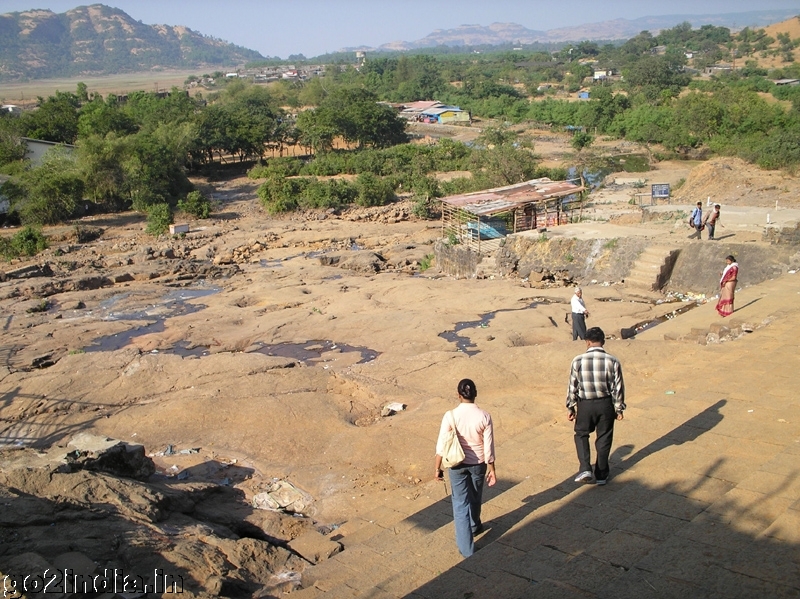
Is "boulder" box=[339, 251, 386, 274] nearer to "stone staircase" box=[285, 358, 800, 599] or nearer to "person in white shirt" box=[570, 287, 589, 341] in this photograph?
"person in white shirt" box=[570, 287, 589, 341]

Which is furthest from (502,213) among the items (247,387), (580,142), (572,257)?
(580,142)

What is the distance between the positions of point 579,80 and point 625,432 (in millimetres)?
94959

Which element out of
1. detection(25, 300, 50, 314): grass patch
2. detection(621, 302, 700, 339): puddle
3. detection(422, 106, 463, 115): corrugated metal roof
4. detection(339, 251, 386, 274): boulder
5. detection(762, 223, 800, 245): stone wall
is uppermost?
detection(422, 106, 463, 115): corrugated metal roof

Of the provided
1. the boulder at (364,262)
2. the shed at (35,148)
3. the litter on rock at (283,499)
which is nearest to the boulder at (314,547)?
the litter on rock at (283,499)

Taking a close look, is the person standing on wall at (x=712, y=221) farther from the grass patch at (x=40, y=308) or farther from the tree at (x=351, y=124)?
the tree at (x=351, y=124)

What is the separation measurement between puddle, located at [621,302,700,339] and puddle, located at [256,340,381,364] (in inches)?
187

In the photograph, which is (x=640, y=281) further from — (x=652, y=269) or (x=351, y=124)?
(x=351, y=124)

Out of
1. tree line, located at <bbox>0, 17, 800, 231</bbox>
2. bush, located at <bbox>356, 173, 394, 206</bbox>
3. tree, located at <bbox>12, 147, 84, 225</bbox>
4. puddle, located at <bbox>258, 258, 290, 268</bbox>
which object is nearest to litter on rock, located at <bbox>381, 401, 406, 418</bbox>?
puddle, located at <bbox>258, 258, 290, 268</bbox>

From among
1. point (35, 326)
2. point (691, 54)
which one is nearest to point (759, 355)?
point (35, 326)

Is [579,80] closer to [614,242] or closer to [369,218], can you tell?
[369,218]

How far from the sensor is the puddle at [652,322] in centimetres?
1253

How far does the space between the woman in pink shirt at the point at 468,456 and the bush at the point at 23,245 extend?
25.0 m

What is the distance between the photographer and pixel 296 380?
1124 cm

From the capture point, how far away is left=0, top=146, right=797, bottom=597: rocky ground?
5.68 metres
